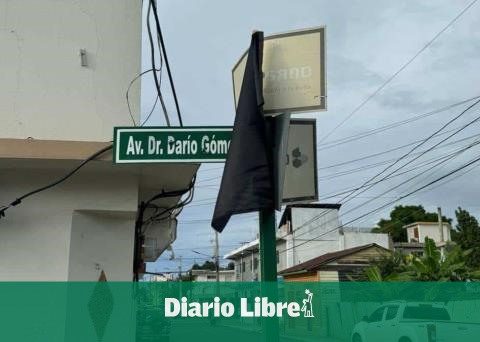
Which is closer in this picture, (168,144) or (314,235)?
(168,144)

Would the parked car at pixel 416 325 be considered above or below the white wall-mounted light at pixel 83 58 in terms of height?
below

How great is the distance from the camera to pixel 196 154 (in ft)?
13.3

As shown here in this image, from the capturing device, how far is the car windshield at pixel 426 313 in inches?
599

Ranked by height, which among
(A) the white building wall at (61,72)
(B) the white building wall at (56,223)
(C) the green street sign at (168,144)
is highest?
(A) the white building wall at (61,72)

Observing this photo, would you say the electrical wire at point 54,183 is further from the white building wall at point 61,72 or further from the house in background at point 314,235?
the house in background at point 314,235

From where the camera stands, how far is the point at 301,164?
133 inches

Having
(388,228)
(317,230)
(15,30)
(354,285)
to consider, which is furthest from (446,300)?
(388,228)

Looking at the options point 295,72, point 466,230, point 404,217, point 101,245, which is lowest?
point 101,245

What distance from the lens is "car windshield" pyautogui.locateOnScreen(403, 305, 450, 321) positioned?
1522 centimetres

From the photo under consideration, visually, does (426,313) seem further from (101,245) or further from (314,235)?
(314,235)

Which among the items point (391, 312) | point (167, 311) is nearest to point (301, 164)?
point (167, 311)

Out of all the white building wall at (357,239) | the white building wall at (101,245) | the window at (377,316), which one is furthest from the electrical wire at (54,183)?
the white building wall at (357,239)

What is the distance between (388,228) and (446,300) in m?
41.6

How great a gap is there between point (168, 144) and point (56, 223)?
1.71 m
